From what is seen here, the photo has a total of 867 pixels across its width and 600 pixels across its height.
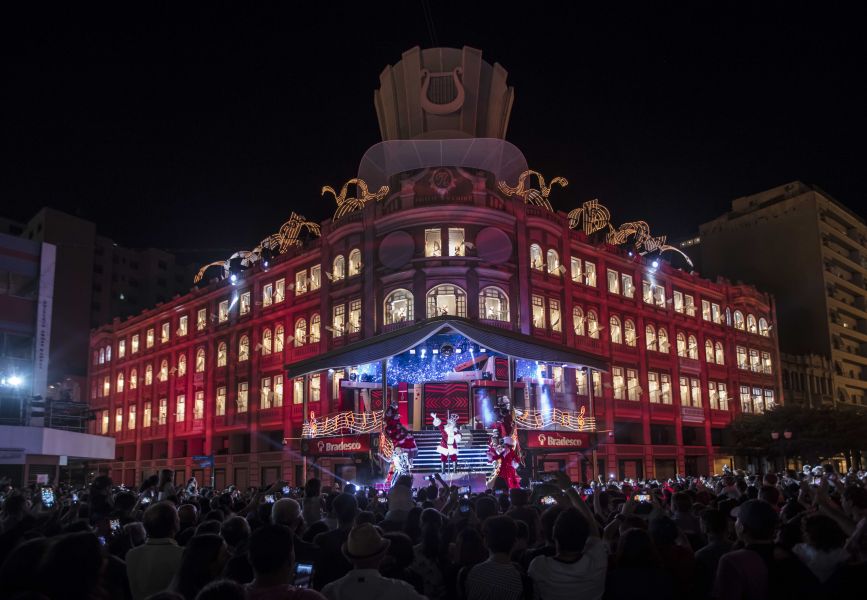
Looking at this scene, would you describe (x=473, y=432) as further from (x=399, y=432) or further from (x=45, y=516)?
(x=45, y=516)

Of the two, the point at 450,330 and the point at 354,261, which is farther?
the point at 354,261

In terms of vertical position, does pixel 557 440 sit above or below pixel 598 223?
below

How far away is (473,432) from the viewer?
34938 mm

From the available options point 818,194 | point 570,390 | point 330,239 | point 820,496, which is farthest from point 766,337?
point 820,496

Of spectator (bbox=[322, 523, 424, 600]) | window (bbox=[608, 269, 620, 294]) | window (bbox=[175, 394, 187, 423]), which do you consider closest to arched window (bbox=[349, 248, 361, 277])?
window (bbox=[608, 269, 620, 294])

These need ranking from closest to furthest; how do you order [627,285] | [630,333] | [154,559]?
[154,559]
[630,333]
[627,285]

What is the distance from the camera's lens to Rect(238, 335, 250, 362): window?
55691mm

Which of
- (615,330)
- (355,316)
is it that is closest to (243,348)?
(355,316)

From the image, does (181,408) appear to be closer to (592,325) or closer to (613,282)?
(592,325)

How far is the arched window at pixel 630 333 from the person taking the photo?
52.8 meters

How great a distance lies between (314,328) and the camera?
1953 inches

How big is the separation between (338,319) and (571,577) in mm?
42175

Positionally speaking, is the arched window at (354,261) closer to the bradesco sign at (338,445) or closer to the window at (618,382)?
the bradesco sign at (338,445)

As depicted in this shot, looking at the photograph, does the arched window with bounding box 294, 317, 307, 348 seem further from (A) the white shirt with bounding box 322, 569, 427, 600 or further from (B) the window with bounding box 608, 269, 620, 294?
(A) the white shirt with bounding box 322, 569, 427, 600
